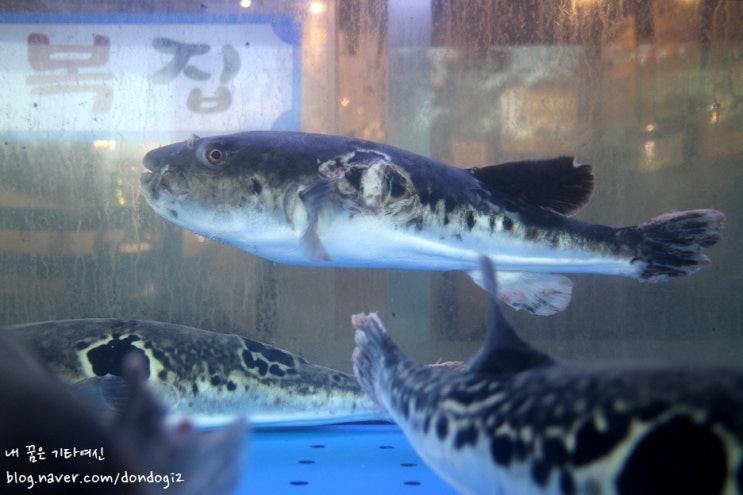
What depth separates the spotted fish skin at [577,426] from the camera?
0.81m

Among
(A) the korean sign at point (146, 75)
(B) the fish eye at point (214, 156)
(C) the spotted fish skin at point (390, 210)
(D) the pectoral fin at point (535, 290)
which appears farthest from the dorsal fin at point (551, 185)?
(A) the korean sign at point (146, 75)

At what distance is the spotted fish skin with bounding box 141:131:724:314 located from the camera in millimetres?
2275

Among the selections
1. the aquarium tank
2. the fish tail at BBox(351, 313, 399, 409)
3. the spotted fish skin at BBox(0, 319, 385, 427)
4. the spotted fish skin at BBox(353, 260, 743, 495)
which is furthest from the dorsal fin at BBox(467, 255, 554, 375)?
the aquarium tank

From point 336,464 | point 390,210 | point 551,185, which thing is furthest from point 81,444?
point 551,185

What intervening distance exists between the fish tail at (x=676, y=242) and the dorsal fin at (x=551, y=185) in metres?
0.32

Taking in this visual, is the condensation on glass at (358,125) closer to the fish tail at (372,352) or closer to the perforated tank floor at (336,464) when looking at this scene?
the perforated tank floor at (336,464)

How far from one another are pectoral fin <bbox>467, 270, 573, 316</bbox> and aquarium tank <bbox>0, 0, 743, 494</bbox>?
88cm

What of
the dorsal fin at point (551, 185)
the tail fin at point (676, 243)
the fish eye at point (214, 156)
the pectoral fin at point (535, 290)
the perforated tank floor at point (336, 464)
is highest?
the fish eye at point (214, 156)

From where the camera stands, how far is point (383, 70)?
140 inches

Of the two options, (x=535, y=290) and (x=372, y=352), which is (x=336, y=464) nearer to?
(x=372, y=352)

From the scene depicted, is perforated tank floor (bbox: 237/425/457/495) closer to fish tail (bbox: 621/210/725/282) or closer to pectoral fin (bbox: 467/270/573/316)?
pectoral fin (bbox: 467/270/573/316)

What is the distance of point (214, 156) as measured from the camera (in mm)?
2334

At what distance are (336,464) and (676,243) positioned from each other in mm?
1968

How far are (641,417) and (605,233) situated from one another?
1.74 metres
